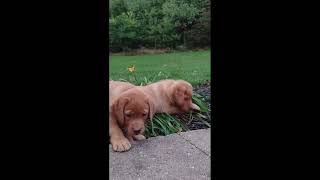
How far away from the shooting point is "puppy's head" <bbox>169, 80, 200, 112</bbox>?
10.3 ft

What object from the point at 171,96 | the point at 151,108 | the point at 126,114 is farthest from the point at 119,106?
the point at 171,96

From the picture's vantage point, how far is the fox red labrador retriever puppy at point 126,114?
2.95 meters

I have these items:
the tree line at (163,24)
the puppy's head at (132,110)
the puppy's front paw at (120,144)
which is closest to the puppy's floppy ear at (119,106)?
the puppy's head at (132,110)

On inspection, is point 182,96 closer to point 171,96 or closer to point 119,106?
point 171,96

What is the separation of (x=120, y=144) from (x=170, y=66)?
534mm

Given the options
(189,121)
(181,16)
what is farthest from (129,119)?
(181,16)

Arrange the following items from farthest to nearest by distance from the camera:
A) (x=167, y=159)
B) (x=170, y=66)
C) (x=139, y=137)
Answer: (x=170, y=66) → (x=139, y=137) → (x=167, y=159)

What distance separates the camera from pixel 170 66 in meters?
3.14

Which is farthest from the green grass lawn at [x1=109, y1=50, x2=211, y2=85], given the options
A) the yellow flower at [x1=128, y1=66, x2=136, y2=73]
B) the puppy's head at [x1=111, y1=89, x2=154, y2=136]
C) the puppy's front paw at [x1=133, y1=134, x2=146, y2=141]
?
the puppy's front paw at [x1=133, y1=134, x2=146, y2=141]

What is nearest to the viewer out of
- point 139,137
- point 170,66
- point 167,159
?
A: point 167,159

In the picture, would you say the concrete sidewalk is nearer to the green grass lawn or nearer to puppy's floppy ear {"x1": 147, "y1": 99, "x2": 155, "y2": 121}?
puppy's floppy ear {"x1": 147, "y1": 99, "x2": 155, "y2": 121}

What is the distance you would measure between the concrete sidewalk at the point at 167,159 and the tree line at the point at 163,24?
20.4 inches

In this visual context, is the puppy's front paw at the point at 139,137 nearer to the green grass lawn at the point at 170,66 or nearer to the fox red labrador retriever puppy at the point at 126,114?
the fox red labrador retriever puppy at the point at 126,114

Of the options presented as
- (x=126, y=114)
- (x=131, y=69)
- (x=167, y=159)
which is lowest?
(x=167, y=159)
